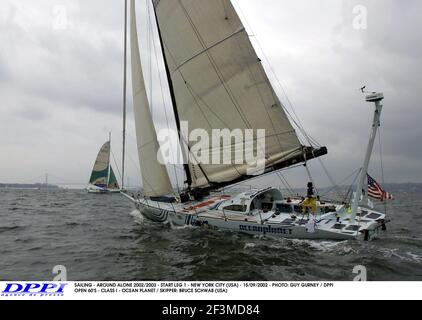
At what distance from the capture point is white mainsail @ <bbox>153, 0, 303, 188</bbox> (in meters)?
16.0

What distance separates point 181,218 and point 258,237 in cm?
502

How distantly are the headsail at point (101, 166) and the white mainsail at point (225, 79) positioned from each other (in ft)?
163

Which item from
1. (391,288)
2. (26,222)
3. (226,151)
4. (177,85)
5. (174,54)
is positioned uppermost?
(174,54)

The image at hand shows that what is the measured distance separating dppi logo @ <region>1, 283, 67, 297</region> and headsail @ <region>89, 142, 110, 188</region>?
195 feet

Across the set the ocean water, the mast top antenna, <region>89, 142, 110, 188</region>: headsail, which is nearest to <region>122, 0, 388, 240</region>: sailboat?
the ocean water

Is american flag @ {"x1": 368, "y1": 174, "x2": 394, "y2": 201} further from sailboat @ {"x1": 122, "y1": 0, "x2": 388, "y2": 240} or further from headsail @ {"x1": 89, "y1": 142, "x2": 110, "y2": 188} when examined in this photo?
headsail @ {"x1": 89, "y1": 142, "x2": 110, "y2": 188}

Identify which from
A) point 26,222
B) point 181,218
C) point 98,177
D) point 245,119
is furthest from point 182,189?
point 98,177

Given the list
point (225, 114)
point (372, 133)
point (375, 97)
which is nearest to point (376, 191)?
point (372, 133)

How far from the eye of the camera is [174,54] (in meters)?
17.6

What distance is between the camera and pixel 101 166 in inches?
2485

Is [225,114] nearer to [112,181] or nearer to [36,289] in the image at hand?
[36,289]

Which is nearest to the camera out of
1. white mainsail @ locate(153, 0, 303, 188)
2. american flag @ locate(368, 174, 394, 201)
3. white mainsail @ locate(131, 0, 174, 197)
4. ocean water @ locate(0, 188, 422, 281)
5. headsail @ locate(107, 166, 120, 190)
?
ocean water @ locate(0, 188, 422, 281)

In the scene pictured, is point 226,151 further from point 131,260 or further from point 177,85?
point 131,260

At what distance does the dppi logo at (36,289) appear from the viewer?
19.0 ft
